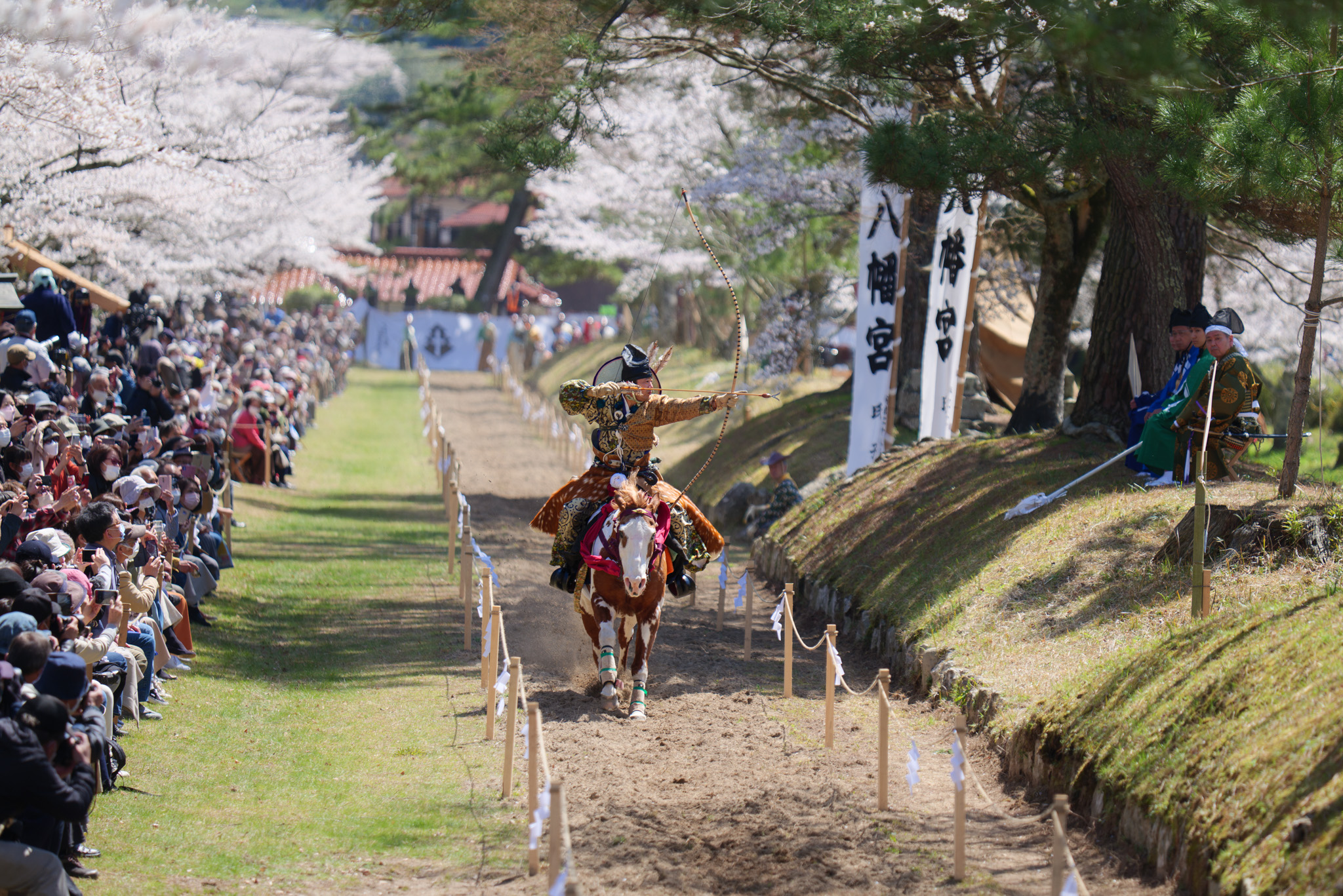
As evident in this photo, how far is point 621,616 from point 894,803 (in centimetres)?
282

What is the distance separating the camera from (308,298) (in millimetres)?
52250

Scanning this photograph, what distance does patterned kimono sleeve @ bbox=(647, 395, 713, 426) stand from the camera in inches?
375

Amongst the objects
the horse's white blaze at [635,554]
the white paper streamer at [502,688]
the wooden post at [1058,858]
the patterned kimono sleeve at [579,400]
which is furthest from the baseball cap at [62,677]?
the patterned kimono sleeve at [579,400]

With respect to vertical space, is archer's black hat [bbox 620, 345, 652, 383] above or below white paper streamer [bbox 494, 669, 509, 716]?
above

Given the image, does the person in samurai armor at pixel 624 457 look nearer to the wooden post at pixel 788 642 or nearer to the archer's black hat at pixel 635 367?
the archer's black hat at pixel 635 367

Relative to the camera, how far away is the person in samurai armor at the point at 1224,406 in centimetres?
1009

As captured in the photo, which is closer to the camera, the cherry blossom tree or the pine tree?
the pine tree

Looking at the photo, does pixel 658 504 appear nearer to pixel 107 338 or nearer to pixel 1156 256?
pixel 1156 256

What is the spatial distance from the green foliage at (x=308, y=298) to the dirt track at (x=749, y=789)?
138 feet

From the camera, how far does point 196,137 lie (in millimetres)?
19328

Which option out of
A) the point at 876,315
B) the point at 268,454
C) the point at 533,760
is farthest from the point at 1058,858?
the point at 268,454

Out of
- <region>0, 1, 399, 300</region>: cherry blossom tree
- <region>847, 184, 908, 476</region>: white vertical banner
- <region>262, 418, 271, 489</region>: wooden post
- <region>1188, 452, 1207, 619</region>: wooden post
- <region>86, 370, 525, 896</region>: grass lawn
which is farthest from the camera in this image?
<region>262, 418, 271, 489</region>: wooden post

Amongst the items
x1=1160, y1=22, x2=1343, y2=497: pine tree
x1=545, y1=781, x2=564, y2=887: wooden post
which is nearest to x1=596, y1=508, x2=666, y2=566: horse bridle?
x1=545, y1=781, x2=564, y2=887: wooden post

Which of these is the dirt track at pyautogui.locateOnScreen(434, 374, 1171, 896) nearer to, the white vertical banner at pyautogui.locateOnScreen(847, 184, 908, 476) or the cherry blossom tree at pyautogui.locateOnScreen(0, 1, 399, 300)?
the white vertical banner at pyautogui.locateOnScreen(847, 184, 908, 476)
